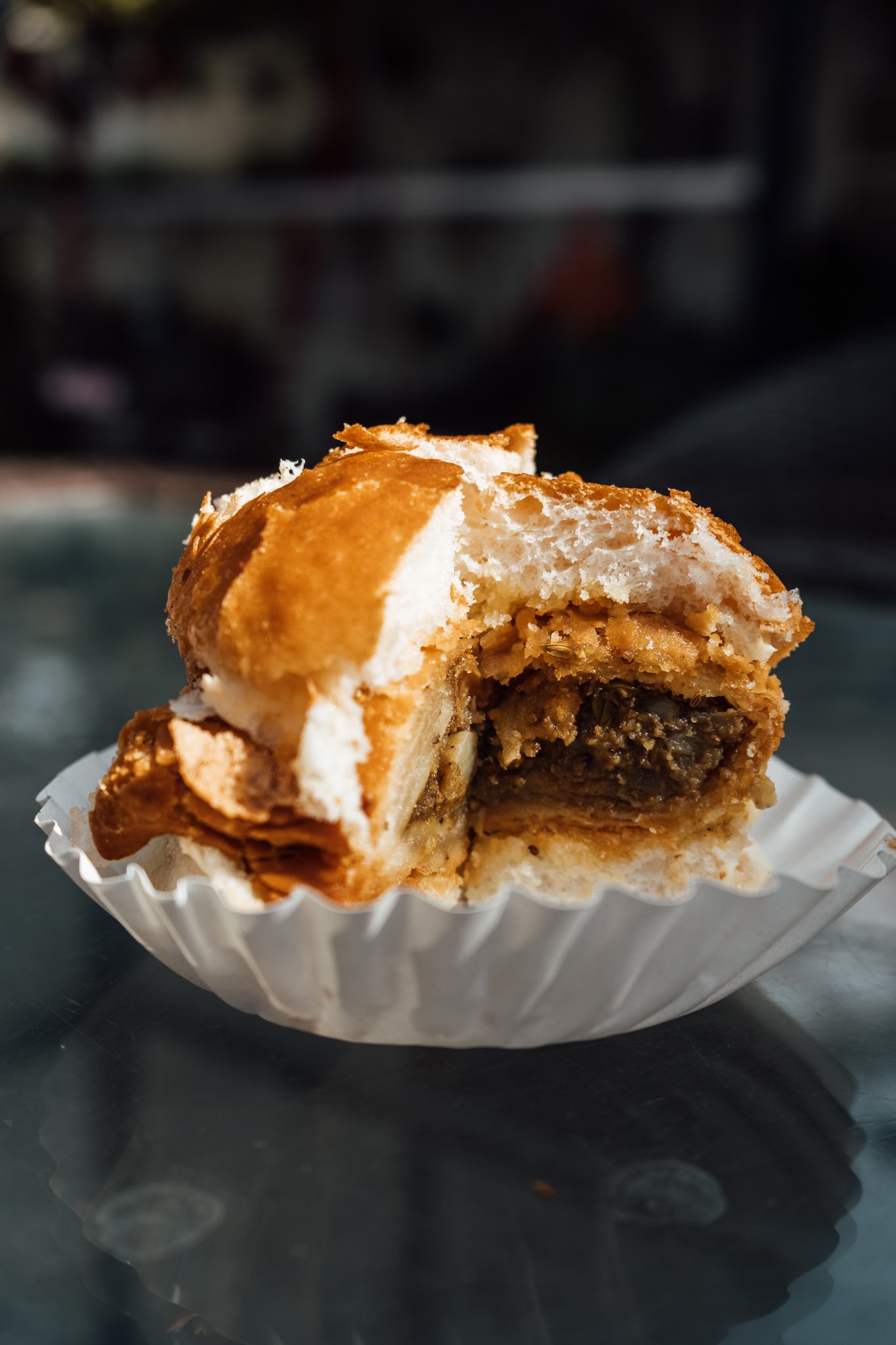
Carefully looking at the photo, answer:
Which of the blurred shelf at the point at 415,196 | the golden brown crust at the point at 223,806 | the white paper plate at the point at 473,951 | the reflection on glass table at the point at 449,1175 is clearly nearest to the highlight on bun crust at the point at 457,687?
the golden brown crust at the point at 223,806

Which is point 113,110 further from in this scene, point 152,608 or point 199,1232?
point 199,1232

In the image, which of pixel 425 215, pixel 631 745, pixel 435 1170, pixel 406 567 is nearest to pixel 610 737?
pixel 631 745

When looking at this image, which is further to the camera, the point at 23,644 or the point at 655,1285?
the point at 23,644

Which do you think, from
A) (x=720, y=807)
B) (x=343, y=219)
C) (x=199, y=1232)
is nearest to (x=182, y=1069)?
(x=199, y=1232)

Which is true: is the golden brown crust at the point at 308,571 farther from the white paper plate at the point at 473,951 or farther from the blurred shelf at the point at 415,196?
the blurred shelf at the point at 415,196

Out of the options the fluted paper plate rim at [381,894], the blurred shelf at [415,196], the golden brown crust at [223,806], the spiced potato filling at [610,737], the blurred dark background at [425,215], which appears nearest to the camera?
the fluted paper plate rim at [381,894]
